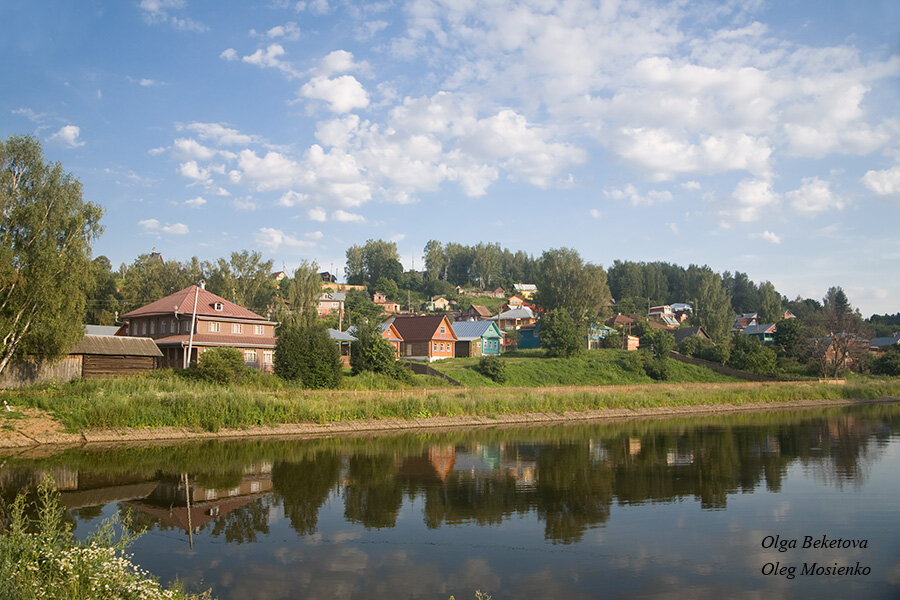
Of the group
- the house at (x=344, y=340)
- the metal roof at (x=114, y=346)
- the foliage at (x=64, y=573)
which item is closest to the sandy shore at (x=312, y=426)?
the metal roof at (x=114, y=346)

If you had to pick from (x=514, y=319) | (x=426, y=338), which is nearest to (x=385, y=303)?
(x=514, y=319)

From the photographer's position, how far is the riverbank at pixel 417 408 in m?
30.3

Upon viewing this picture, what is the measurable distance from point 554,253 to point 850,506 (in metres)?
75.0

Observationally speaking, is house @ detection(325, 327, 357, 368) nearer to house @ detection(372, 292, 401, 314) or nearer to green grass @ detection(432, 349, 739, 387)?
green grass @ detection(432, 349, 739, 387)

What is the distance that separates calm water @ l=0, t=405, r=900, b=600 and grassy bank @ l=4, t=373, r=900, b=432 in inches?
144

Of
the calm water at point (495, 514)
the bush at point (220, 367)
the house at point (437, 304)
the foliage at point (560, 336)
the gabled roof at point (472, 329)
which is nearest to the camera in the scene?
the calm water at point (495, 514)

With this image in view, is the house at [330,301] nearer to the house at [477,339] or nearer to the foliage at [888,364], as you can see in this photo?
the house at [477,339]

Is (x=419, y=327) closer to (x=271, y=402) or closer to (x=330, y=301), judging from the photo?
(x=271, y=402)

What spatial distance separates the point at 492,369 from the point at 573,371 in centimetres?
1123

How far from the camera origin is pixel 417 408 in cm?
4066

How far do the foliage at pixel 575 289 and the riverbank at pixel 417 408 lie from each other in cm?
2769

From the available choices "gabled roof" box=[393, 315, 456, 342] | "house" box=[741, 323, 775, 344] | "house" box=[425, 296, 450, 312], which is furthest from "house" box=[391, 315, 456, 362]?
"house" box=[425, 296, 450, 312]

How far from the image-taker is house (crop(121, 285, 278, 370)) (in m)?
49.2

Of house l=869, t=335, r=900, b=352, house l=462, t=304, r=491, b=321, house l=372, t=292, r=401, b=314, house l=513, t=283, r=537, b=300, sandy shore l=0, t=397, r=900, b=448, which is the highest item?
house l=513, t=283, r=537, b=300
